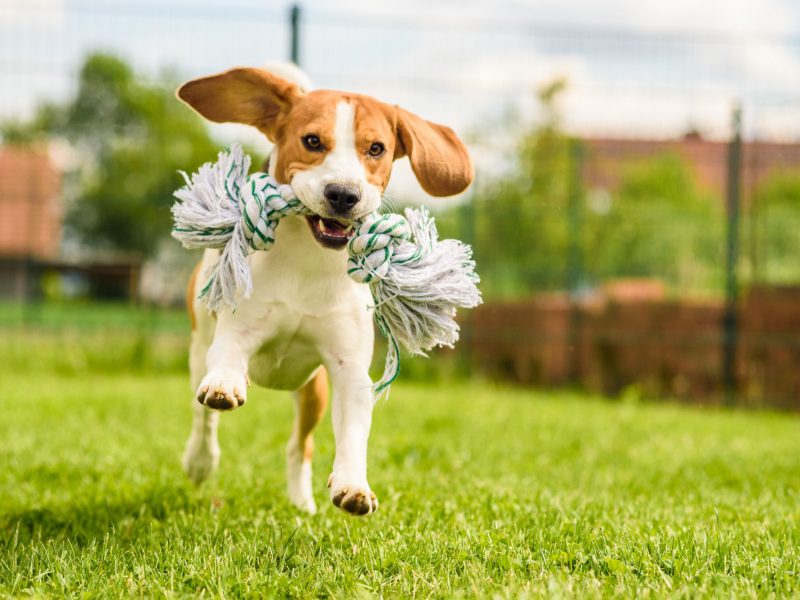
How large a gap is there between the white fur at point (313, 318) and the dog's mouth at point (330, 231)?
80mm

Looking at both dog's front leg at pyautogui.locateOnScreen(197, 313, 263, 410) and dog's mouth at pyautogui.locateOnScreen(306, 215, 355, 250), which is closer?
dog's front leg at pyautogui.locateOnScreen(197, 313, 263, 410)

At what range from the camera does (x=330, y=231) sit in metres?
2.82

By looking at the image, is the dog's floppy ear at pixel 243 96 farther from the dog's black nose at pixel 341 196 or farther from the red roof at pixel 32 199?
the red roof at pixel 32 199

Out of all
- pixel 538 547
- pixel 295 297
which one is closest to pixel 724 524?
pixel 538 547

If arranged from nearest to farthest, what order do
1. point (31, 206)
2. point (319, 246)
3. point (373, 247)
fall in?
point (373, 247) → point (319, 246) → point (31, 206)

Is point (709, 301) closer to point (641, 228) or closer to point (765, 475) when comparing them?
point (641, 228)

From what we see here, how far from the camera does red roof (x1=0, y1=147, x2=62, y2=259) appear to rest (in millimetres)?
11703

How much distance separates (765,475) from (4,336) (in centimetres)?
831

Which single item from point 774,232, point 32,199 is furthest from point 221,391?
point 32,199

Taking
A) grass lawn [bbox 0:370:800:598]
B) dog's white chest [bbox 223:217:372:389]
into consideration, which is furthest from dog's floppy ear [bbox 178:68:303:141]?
grass lawn [bbox 0:370:800:598]

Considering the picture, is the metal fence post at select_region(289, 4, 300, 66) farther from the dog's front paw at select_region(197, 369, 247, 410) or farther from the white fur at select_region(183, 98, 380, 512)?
the dog's front paw at select_region(197, 369, 247, 410)

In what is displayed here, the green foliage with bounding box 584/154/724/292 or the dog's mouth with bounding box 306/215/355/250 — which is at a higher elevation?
the green foliage with bounding box 584/154/724/292

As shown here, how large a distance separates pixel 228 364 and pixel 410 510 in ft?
3.58

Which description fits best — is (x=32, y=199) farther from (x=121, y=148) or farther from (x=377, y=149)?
(x=121, y=148)
